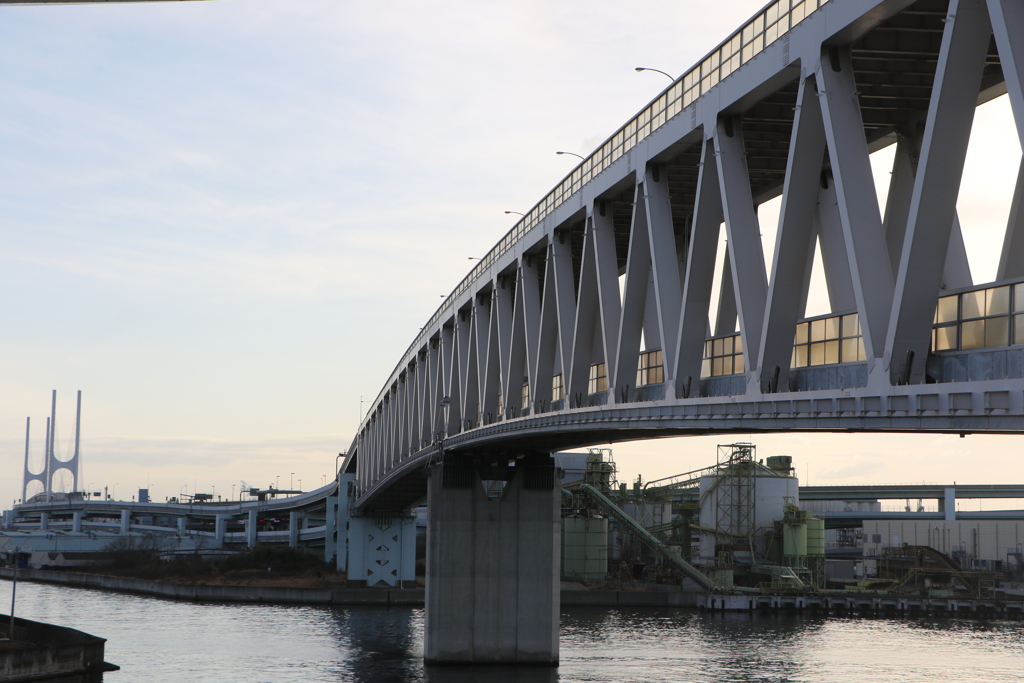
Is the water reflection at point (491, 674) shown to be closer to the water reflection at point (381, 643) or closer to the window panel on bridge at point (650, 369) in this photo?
the water reflection at point (381, 643)

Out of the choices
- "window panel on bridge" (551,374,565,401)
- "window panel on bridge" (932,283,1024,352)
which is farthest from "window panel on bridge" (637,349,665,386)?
"window panel on bridge" (932,283,1024,352)

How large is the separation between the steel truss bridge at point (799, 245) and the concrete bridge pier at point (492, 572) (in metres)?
15.0

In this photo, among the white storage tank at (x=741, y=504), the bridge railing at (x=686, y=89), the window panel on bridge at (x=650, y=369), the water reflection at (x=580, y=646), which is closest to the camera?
the bridge railing at (x=686, y=89)

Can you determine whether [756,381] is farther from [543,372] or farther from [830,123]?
[543,372]

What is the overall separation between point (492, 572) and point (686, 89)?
1314 inches

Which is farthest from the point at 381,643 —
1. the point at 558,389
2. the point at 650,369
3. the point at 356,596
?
the point at 650,369

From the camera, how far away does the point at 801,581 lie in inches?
4183

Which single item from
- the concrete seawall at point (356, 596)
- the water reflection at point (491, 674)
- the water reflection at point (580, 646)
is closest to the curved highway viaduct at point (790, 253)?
the water reflection at point (491, 674)

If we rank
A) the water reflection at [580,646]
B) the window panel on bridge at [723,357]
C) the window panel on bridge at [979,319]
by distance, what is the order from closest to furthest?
the window panel on bridge at [979,319], the window panel on bridge at [723,357], the water reflection at [580,646]

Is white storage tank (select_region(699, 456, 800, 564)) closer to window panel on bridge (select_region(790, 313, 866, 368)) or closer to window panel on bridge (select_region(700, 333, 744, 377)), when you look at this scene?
window panel on bridge (select_region(700, 333, 744, 377))

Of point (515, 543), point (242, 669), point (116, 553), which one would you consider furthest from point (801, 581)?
point (116, 553)

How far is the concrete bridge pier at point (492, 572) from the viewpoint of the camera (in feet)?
179

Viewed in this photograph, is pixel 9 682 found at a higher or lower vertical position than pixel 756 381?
lower

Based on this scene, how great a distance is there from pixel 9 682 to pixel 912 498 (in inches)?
5566
